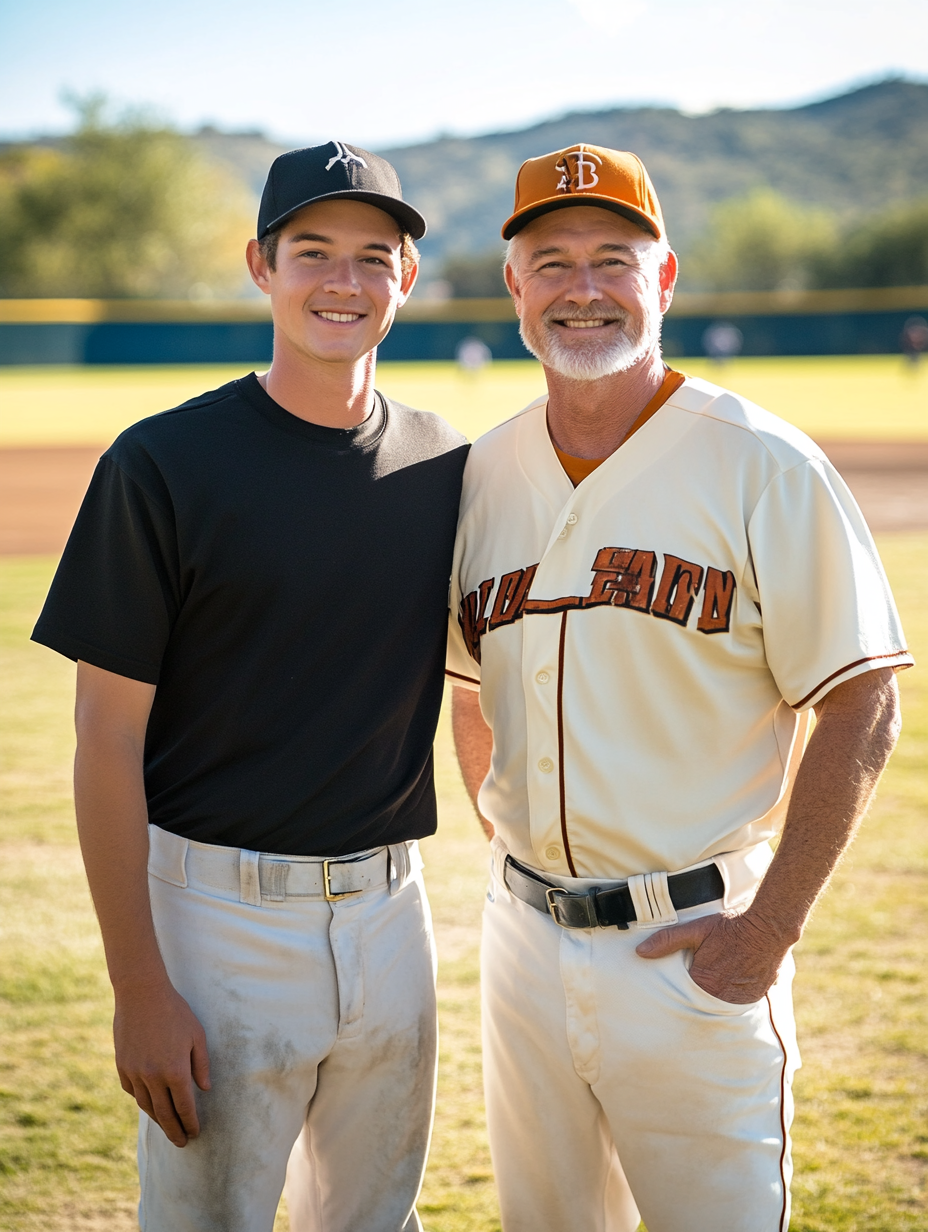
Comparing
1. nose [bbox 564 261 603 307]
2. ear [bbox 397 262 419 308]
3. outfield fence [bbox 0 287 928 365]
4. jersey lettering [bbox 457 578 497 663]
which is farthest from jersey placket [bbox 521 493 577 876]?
outfield fence [bbox 0 287 928 365]

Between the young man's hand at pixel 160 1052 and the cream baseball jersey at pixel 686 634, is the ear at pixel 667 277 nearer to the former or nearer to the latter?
the cream baseball jersey at pixel 686 634

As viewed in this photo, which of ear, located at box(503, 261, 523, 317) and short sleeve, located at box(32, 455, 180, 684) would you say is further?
ear, located at box(503, 261, 523, 317)

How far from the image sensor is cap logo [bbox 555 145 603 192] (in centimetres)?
228

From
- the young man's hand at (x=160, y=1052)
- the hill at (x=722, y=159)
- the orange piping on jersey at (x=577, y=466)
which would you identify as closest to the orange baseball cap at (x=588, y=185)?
the orange piping on jersey at (x=577, y=466)

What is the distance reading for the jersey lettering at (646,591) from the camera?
210cm

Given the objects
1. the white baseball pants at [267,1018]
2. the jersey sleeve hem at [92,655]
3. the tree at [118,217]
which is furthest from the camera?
the tree at [118,217]

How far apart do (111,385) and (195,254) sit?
156ft

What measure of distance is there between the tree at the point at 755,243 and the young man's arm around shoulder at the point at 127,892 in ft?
335

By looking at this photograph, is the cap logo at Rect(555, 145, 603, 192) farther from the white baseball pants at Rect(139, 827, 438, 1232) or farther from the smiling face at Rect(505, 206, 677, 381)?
the white baseball pants at Rect(139, 827, 438, 1232)

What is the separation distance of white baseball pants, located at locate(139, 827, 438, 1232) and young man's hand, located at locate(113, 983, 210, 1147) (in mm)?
58

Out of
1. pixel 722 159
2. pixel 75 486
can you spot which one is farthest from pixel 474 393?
pixel 722 159

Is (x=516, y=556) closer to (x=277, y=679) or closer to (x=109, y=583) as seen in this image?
(x=277, y=679)

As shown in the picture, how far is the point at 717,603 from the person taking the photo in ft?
6.88

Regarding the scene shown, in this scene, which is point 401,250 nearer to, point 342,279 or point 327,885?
point 342,279
